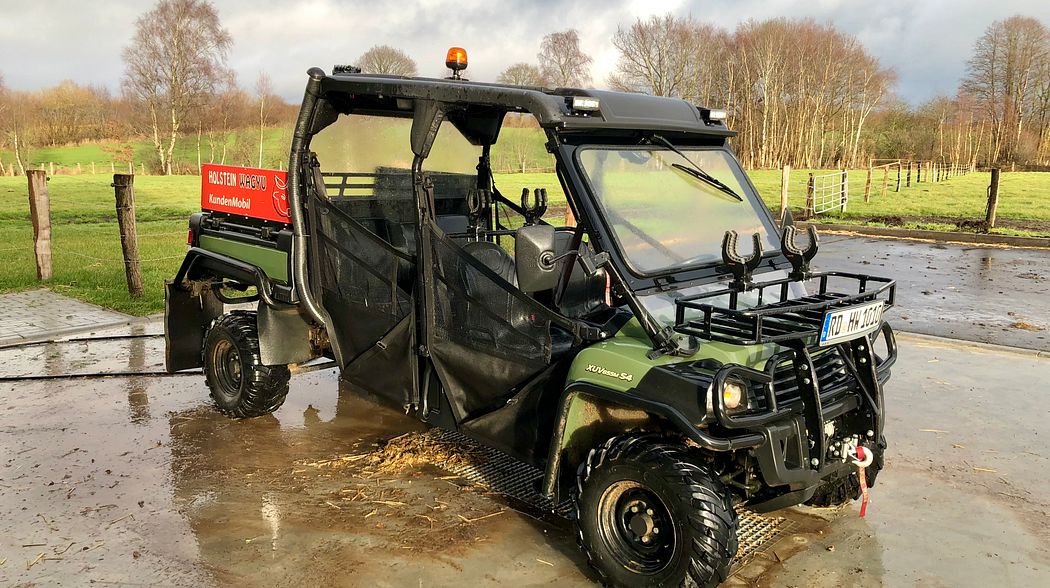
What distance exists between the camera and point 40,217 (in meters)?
12.6

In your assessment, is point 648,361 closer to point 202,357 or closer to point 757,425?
point 757,425

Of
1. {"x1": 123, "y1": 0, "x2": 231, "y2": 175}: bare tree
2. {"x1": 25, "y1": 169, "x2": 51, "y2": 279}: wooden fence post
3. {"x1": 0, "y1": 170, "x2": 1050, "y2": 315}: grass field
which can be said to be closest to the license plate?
{"x1": 0, "y1": 170, "x2": 1050, "y2": 315}: grass field

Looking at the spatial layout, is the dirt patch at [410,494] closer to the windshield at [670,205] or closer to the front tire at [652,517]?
the front tire at [652,517]

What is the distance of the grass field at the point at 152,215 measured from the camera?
12.4 metres

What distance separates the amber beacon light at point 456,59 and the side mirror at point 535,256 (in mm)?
2247

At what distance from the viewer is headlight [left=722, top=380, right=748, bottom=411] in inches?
135

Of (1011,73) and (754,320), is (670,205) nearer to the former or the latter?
(754,320)

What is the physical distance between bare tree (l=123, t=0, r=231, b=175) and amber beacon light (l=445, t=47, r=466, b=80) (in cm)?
5084

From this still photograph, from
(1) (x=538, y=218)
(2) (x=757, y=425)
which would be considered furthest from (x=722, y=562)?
(1) (x=538, y=218)

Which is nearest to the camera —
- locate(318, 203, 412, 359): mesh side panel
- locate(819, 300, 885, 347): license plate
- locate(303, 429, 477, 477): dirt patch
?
locate(819, 300, 885, 347): license plate

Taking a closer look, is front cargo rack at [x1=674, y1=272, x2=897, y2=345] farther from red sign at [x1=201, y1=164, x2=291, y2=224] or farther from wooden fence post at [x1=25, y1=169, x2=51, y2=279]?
wooden fence post at [x1=25, y1=169, x2=51, y2=279]

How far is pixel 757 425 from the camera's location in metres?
3.44

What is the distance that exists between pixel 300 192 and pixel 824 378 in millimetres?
3523

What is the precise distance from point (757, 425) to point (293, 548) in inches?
99.3
